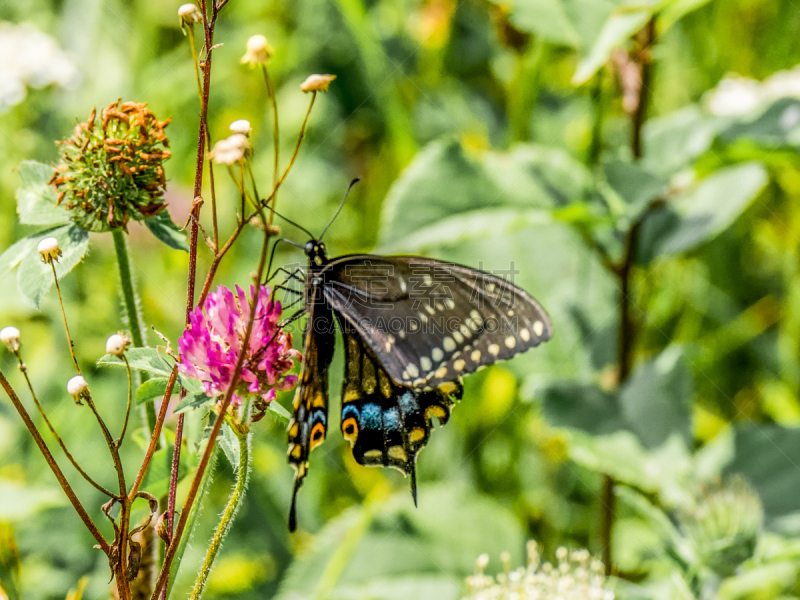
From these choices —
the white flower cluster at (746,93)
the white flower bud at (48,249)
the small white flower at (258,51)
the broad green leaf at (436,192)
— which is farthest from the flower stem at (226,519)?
the white flower cluster at (746,93)

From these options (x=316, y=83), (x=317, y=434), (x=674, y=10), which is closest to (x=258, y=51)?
(x=316, y=83)

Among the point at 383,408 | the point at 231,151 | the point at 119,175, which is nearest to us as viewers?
the point at 231,151

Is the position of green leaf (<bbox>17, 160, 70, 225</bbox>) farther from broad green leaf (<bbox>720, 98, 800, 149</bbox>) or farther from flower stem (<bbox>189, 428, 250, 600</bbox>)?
broad green leaf (<bbox>720, 98, 800, 149</bbox>)

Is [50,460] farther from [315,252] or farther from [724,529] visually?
[724,529]

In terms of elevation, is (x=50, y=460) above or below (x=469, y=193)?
below

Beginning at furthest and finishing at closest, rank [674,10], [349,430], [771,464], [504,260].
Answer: [504,260] → [771,464] → [674,10] → [349,430]

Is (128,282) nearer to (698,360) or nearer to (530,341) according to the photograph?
(530,341)

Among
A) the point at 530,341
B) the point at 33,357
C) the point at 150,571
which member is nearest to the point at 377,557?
the point at 530,341

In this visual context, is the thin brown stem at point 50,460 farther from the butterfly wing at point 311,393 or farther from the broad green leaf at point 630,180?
the broad green leaf at point 630,180
